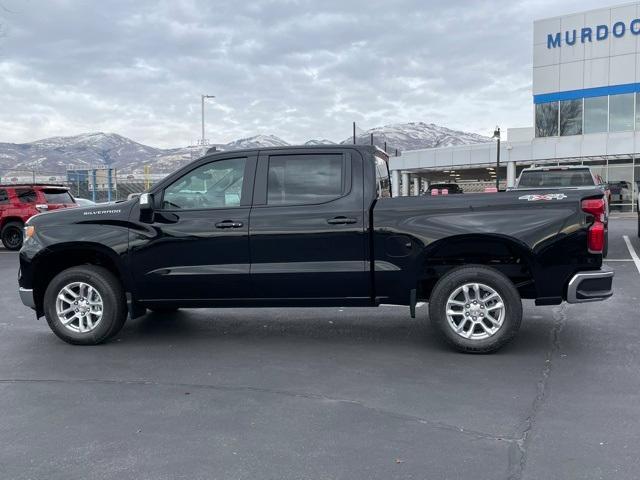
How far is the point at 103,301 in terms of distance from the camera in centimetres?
620

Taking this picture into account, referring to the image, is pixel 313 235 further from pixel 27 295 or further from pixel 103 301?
pixel 27 295

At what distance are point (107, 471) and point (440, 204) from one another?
142 inches

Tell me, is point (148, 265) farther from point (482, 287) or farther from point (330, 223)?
point (482, 287)

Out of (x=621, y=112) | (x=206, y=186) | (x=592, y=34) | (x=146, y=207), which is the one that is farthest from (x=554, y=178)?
(x=592, y=34)

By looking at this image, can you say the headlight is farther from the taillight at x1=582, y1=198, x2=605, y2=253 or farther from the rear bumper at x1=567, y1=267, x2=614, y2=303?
the taillight at x1=582, y1=198, x2=605, y2=253

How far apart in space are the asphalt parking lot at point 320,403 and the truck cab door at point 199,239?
1.98 feet

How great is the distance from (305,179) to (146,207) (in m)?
1.56

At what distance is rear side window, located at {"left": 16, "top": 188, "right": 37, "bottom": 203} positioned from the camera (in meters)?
17.1

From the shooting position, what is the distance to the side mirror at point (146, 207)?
6.04m

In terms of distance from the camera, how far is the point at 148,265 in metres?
6.10

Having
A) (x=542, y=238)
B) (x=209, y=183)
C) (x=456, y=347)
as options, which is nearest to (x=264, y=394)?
(x=456, y=347)

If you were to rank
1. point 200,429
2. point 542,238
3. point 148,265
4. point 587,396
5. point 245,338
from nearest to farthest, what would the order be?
point 200,429, point 587,396, point 542,238, point 148,265, point 245,338

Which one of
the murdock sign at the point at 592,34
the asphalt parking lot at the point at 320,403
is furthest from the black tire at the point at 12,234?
→ the murdock sign at the point at 592,34

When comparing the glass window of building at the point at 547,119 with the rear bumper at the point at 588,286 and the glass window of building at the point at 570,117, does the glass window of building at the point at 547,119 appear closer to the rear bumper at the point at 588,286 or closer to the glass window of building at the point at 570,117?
the glass window of building at the point at 570,117
